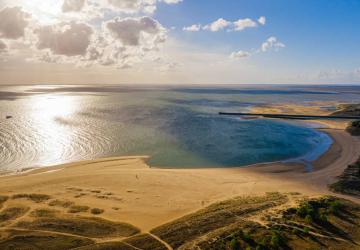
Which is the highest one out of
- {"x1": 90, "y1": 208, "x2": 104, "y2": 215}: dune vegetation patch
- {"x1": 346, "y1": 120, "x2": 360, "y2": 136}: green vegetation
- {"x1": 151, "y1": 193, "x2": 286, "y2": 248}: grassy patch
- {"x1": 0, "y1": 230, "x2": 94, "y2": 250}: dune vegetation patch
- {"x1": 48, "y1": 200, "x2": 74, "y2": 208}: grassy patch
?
{"x1": 346, "y1": 120, "x2": 360, "y2": 136}: green vegetation

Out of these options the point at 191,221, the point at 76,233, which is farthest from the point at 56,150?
the point at 191,221

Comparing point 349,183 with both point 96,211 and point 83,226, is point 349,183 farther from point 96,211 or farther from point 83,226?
point 83,226

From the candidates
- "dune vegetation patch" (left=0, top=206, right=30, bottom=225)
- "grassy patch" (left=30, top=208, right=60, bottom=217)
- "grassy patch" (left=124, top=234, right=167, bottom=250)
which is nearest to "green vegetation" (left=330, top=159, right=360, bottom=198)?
"grassy patch" (left=124, top=234, right=167, bottom=250)

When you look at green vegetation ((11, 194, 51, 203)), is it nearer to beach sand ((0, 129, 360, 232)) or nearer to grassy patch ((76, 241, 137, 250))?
beach sand ((0, 129, 360, 232))

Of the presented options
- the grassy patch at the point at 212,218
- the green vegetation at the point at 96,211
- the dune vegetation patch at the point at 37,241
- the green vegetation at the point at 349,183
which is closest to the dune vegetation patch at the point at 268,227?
the grassy patch at the point at 212,218

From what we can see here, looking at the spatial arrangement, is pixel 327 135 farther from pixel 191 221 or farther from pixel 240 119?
pixel 191 221

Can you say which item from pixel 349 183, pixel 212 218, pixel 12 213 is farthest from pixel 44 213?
pixel 349 183

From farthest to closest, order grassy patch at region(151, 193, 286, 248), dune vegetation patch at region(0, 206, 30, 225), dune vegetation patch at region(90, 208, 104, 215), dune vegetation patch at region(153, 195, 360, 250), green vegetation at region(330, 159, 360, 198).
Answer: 1. green vegetation at region(330, 159, 360, 198)
2. dune vegetation patch at region(90, 208, 104, 215)
3. dune vegetation patch at region(0, 206, 30, 225)
4. grassy patch at region(151, 193, 286, 248)
5. dune vegetation patch at region(153, 195, 360, 250)
